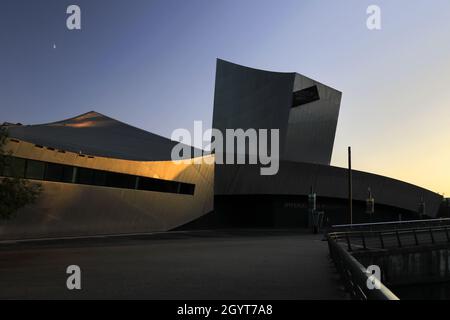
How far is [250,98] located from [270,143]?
772 cm

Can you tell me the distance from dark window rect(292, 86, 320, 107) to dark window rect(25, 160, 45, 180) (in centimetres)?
3853

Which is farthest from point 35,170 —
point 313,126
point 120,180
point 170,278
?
point 313,126

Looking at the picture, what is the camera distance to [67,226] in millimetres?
23578

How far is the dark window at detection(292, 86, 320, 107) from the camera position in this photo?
55938 millimetres

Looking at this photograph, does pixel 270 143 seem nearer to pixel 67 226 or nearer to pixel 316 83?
pixel 316 83

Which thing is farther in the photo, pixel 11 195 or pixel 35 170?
pixel 35 170

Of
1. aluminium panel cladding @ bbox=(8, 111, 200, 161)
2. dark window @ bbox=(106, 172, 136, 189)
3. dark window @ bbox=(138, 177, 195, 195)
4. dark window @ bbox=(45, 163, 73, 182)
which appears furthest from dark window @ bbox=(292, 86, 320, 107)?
dark window @ bbox=(45, 163, 73, 182)

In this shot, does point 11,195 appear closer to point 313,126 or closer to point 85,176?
point 85,176

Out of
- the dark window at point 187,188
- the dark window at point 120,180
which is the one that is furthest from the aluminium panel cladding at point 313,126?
the dark window at point 120,180

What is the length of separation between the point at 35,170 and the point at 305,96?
41.1 metres

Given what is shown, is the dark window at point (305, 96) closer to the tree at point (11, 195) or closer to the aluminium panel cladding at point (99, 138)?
the aluminium panel cladding at point (99, 138)

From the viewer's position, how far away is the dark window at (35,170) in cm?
2164

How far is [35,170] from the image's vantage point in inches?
862
